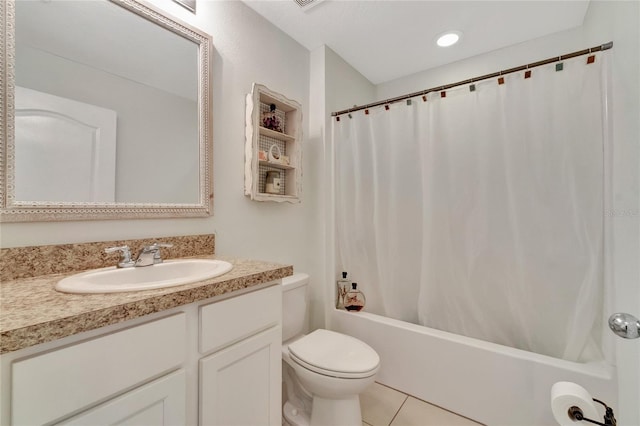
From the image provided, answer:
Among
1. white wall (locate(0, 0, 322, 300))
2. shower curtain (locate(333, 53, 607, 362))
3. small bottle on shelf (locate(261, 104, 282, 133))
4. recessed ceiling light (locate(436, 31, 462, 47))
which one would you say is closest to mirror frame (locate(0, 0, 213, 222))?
white wall (locate(0, 0, 322, 300))

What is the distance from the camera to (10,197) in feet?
2.77

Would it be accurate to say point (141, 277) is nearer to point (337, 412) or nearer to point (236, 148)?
point (236, 148)

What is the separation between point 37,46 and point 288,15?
4.29 feet

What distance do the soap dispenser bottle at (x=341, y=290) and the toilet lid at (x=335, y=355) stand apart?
1.61 feet

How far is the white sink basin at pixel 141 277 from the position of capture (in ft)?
2.34

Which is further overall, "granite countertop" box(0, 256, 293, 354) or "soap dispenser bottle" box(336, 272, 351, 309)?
"soap dispenser bottle" box(336, 272, 351, 309)

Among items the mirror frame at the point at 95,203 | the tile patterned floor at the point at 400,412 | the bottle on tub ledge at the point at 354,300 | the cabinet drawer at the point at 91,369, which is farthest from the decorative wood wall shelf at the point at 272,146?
the tile patterned floor at the point at 400,412

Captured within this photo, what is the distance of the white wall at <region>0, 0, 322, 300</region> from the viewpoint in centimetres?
120

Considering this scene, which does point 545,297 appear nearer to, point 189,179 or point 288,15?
point 189,179

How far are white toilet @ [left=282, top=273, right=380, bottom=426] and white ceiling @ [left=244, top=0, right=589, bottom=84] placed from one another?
1.68 metres

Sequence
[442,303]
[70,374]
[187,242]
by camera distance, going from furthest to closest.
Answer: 1. [442,303]
2. [187,242]
3. [70,374]

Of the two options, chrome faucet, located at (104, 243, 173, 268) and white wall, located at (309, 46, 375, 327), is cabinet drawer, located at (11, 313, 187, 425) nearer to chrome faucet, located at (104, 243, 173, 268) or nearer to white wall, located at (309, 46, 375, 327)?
chrome faucet, located at (104, 243, 173, 268)

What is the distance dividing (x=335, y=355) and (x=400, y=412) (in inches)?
23.9

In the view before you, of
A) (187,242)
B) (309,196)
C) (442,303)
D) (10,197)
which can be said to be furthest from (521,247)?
(10,197)
